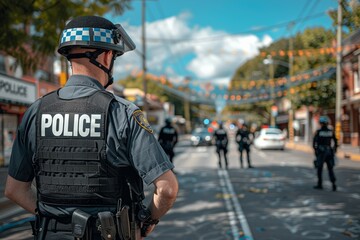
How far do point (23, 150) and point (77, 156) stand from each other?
0.36 meters

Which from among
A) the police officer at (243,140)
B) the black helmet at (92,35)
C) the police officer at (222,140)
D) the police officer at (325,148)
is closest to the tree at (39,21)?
the black helmet at (92,35)

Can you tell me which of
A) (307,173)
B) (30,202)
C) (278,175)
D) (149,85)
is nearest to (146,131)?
(30,202)

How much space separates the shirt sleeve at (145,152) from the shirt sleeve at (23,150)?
1.84ft

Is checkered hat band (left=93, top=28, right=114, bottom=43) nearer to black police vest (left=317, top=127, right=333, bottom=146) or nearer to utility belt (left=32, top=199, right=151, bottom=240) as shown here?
utility belt (left=32, top=199, right=151, bottom=240)

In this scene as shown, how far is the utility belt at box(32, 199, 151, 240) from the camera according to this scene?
182cm

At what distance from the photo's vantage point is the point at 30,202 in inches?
83.5

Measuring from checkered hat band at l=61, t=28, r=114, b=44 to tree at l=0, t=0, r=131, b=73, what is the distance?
5102 mm

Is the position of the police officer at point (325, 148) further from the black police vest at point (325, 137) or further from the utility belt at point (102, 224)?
the utility belt at point (102, 224)

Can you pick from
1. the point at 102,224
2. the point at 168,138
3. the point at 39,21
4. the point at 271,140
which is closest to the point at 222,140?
the point at 168,138

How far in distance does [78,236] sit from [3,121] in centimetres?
1478

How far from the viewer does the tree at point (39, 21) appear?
696cm

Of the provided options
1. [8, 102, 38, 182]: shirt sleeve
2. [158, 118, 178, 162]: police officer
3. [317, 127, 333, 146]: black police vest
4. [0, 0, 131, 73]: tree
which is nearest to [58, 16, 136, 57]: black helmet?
[8, 102, 38, 182]: shirt sleeve

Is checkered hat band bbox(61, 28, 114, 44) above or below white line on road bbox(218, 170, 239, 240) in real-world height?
above

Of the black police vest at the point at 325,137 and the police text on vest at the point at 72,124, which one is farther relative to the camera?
the black police vest at the point at 325,137
